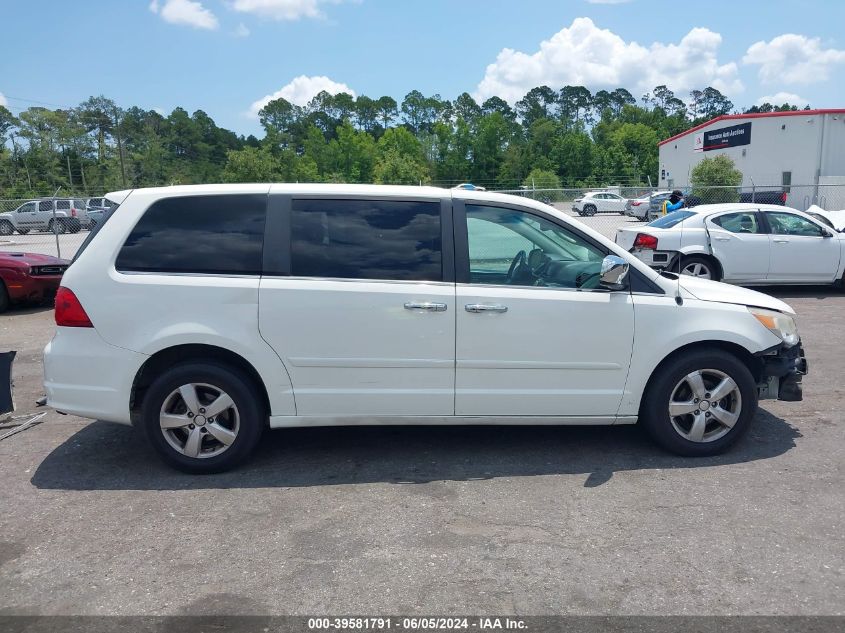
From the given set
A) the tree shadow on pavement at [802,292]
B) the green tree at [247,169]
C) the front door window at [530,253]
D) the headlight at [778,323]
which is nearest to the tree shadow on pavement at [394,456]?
the headlight at [778,323]

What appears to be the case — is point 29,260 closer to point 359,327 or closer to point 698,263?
point 359,327

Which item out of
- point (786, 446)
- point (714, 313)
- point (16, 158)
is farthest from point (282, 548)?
point (16, 158)

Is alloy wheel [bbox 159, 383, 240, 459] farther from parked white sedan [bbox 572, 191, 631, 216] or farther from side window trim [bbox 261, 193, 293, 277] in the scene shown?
parked white sedan [bbox 572, 191, 631, 216]

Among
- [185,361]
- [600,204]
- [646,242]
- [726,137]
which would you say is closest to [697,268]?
[646,242]

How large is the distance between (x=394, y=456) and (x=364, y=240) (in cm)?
154

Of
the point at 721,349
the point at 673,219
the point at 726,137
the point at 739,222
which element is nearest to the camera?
the point at 721,349

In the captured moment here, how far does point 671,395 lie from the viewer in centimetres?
478

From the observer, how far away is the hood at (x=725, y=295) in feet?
16.2

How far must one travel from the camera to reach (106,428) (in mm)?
5629

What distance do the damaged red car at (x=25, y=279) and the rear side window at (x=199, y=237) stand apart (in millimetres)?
7412

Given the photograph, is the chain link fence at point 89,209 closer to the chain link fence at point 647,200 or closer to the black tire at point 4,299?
the chain link fence at point 647,200

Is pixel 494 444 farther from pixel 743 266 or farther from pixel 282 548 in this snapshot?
pixel 743 266

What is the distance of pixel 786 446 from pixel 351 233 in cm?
347

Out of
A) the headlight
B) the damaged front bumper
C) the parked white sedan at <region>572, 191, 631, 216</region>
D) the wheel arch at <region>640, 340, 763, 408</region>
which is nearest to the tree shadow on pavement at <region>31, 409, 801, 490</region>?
the damaged front bumper
